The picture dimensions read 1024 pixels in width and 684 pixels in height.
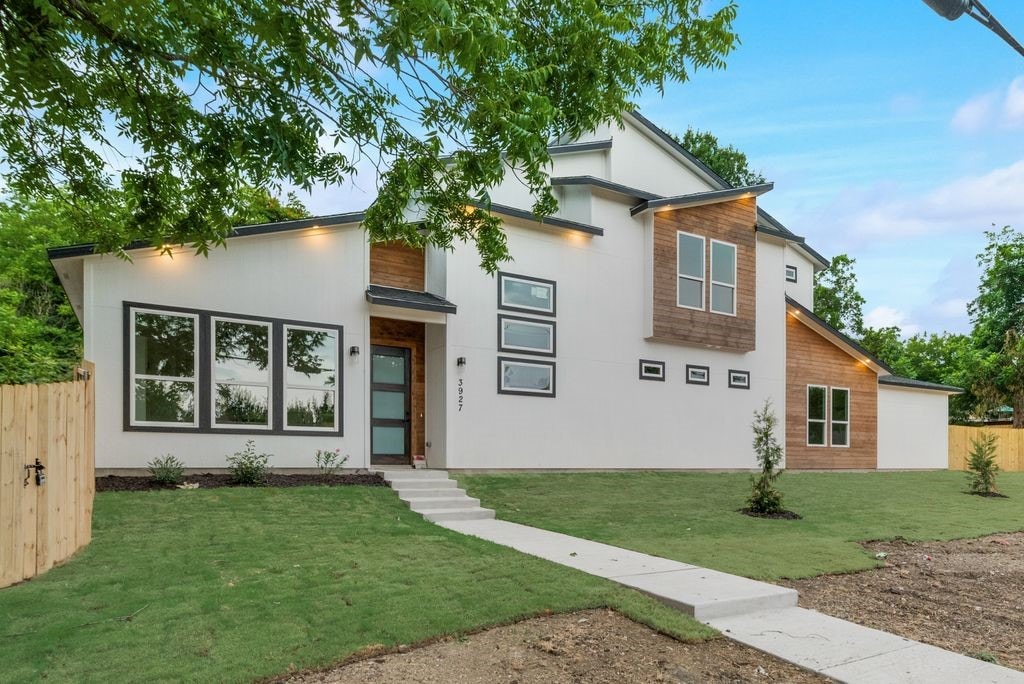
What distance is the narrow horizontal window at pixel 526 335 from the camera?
530 inches

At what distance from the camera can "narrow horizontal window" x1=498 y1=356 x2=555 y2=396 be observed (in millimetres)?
13375

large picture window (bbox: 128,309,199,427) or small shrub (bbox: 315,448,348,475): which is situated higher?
large picture window (bbox: 128,309,199,427)

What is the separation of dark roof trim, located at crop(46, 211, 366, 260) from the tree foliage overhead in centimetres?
184

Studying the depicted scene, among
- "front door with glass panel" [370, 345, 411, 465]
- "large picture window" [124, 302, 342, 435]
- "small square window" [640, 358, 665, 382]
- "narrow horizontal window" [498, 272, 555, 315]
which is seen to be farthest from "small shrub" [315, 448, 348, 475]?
"small square window" [640, 358, 665, 382]

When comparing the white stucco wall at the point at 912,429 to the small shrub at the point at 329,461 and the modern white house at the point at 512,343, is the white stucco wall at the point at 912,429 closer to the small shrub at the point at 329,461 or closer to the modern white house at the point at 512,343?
the modern white house at the point at 512,343

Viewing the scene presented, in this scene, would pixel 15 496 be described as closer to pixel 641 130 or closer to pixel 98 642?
pixel 98 642

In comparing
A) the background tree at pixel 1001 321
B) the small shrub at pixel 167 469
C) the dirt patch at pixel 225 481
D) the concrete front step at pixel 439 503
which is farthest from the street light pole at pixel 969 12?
the background tree at pixel 1001 321

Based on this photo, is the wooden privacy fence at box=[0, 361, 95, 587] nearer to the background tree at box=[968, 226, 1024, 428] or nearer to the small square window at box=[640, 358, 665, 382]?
the small square window at box=[640, 358, 665, 382]

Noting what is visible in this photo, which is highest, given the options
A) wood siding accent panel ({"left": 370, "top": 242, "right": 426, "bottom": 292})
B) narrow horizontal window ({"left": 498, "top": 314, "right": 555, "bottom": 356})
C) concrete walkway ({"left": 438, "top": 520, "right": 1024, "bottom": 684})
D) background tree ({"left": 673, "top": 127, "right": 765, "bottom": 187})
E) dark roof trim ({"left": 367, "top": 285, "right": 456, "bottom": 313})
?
background tree ({"left": 673, "top": 127, "right": 765, "bottom": 187})

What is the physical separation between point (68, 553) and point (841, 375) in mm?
18869

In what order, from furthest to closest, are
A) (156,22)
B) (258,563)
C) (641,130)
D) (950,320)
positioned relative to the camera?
(950,320)
(641,130)
(258,563)
(156,22)

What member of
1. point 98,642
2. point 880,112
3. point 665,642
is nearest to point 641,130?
point 880,112

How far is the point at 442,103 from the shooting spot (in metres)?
6.08

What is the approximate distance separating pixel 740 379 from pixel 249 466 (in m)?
11.8
